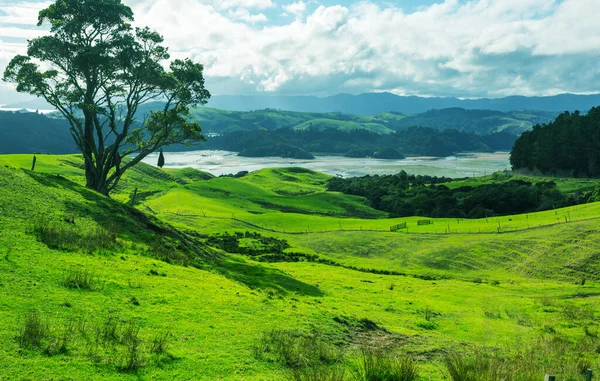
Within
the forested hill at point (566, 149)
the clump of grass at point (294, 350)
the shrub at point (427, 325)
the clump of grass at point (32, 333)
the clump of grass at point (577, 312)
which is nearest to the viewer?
the clump of grass at point (32, 333)

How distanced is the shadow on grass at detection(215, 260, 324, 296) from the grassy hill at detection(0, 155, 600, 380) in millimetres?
234

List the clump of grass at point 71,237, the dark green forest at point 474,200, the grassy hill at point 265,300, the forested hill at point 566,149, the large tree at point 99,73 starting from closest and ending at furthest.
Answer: the grassy hill at point 265,300 → the clump of grass at point 71,237 → the large tree at point 99,73 → the dark green forest at point 474,200 → the forested hill at point 566,149

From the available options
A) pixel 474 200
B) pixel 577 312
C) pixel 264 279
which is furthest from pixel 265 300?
pixel 474 200

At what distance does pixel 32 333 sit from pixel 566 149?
18659 cm

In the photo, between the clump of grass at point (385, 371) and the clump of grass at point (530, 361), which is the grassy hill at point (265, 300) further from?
the clump of grass at point (385, 371)

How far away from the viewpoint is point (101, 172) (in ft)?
160

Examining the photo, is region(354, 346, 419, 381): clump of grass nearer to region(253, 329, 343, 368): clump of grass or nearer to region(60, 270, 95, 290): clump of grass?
region(253, 329, 343, 368): clump of grass

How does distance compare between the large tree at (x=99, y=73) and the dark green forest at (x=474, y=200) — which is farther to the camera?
the dark green forest at (x=474, y=200)

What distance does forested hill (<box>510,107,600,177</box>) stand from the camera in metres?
163

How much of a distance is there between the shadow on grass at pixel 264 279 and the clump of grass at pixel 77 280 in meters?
11.6

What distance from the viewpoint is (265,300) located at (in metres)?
23.8

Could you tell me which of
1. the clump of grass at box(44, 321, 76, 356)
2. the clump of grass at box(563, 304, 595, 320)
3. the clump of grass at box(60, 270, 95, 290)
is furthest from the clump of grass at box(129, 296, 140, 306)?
the clump of grass at box(563, 304, 595, 320)

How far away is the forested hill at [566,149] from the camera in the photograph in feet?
534

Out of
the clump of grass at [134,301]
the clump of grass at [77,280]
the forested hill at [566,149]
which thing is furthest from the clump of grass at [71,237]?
the forested hill at [566,149]
